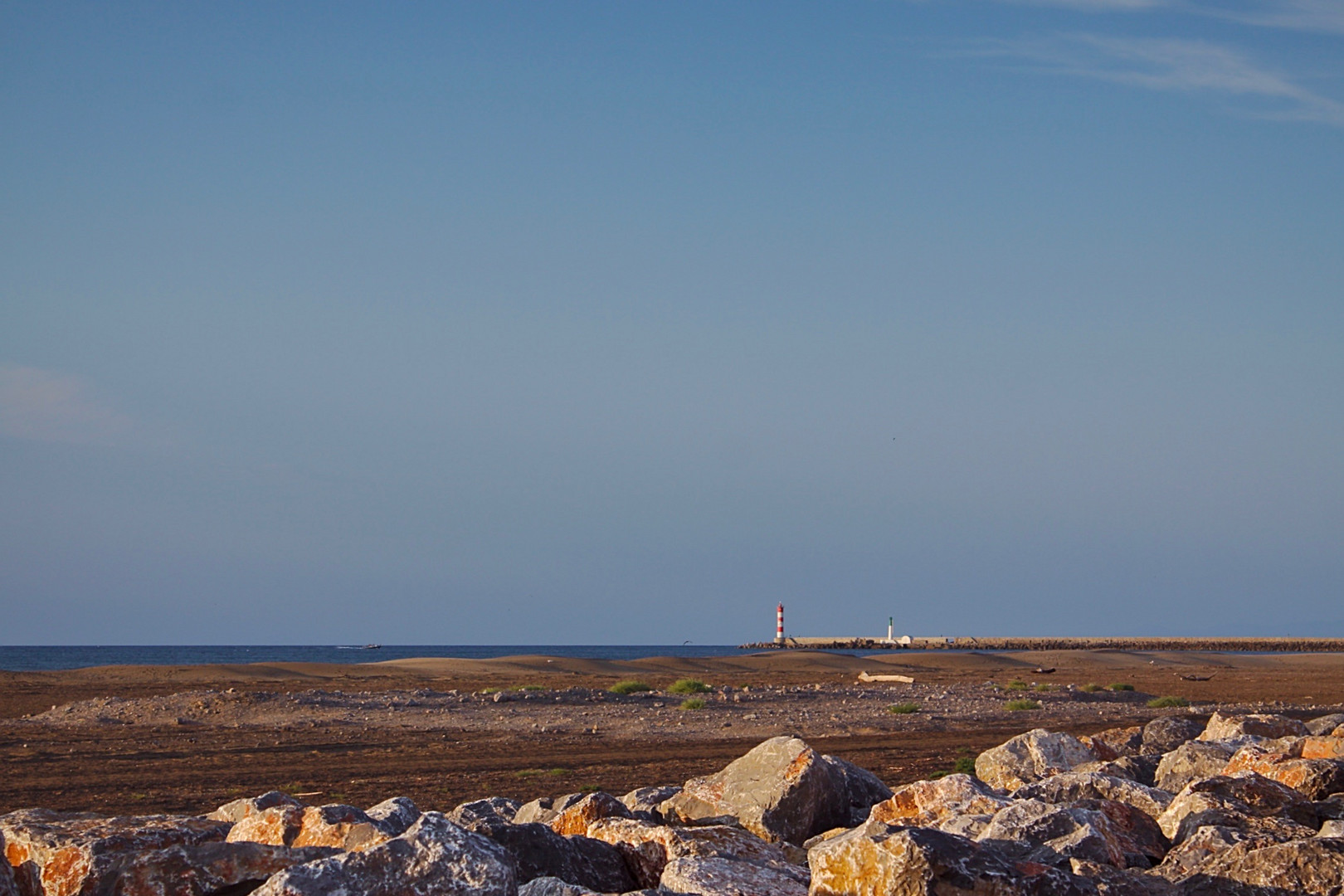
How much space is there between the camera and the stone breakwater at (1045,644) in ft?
380

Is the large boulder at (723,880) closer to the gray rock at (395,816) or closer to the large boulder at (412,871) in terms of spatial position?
the large boulder at (412,871)

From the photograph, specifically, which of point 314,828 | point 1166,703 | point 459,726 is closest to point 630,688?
point 459,726

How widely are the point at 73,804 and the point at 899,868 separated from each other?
10.7 meters

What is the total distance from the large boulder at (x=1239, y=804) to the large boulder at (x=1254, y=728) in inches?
204

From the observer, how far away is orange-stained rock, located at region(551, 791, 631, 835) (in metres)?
7.59

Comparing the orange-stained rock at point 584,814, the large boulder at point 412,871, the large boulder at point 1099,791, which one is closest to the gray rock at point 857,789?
the large boulder at point 1099,791

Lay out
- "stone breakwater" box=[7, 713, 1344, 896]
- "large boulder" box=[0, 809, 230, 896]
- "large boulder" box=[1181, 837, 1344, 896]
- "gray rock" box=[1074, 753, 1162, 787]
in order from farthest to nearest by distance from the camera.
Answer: "gray rock" box=[1074, 753, 1162, 787], "large boulder" box=[0, 809, 230, 896], "large boulder" box=[1181, 837, 1344, 896], "stone breakwater" box=[7, 713, 1344, 896]

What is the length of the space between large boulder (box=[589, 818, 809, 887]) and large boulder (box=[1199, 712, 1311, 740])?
837 centimetres

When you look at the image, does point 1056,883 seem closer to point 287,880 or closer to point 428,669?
point 287,880

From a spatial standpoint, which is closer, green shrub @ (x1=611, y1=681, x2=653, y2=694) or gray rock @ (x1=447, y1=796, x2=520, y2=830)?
gray rock @ (x1=447, y1=796, x2=520, y2=830)

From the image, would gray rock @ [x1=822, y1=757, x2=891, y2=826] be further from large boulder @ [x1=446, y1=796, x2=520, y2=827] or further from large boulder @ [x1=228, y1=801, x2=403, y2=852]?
large boulder @ [x1=228, y1=801, x2=403, y2=852]

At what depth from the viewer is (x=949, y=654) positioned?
190ft

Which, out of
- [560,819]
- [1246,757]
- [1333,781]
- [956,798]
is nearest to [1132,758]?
[1246,757]

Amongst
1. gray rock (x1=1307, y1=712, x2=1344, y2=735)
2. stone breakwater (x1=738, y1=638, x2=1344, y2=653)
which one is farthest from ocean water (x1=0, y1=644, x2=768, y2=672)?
gray rock (x1=1307, y1=712, x2=1344, y2=735)
